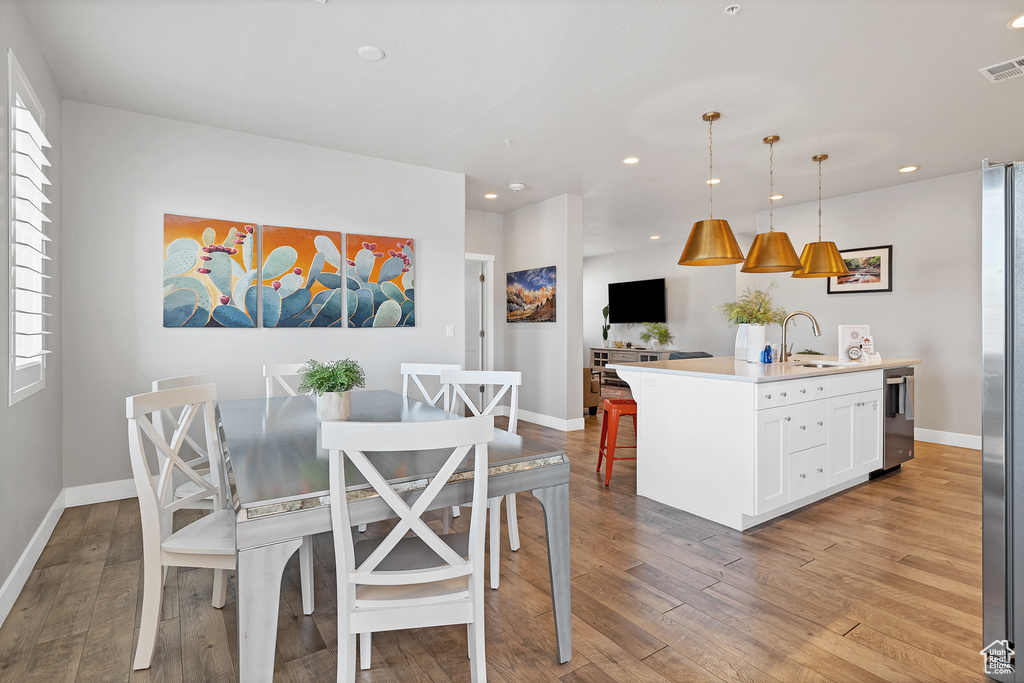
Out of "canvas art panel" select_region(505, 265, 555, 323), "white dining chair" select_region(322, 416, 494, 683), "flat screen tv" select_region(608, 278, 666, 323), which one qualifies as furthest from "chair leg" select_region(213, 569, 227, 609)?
"flat screen tv" select_region(608, 278, 666, 323)

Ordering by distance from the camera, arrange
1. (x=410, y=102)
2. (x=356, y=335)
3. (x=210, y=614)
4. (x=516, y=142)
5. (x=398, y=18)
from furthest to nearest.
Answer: (x=356, y=335)
(x=516, y=142)
(x=410, y=102)
(x=398, y=18)
(x=210, y=614)

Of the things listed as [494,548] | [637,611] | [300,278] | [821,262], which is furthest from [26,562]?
[821,262]

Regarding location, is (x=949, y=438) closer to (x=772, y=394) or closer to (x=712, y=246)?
(x=772, y=394)

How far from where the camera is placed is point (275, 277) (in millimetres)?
3943

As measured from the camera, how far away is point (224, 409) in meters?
2.58

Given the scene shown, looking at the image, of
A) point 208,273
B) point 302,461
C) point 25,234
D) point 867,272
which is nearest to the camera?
point 302,461

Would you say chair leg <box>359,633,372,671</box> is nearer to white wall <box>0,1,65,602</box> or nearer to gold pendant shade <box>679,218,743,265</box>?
white wall <box>0,1,65,602</box>

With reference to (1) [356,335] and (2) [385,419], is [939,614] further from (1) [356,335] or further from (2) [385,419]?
(1) [356,335]

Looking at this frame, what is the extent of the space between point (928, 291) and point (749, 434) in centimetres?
374

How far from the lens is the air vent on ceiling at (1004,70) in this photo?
2.76m

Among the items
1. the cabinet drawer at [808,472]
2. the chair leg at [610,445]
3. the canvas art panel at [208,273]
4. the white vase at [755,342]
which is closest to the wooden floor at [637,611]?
the cabinet drawer at [808,472]

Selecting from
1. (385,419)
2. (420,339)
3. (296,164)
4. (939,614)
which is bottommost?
(939,614)

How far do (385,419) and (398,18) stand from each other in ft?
6.07

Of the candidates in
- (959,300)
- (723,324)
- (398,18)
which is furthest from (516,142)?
(723,324)
